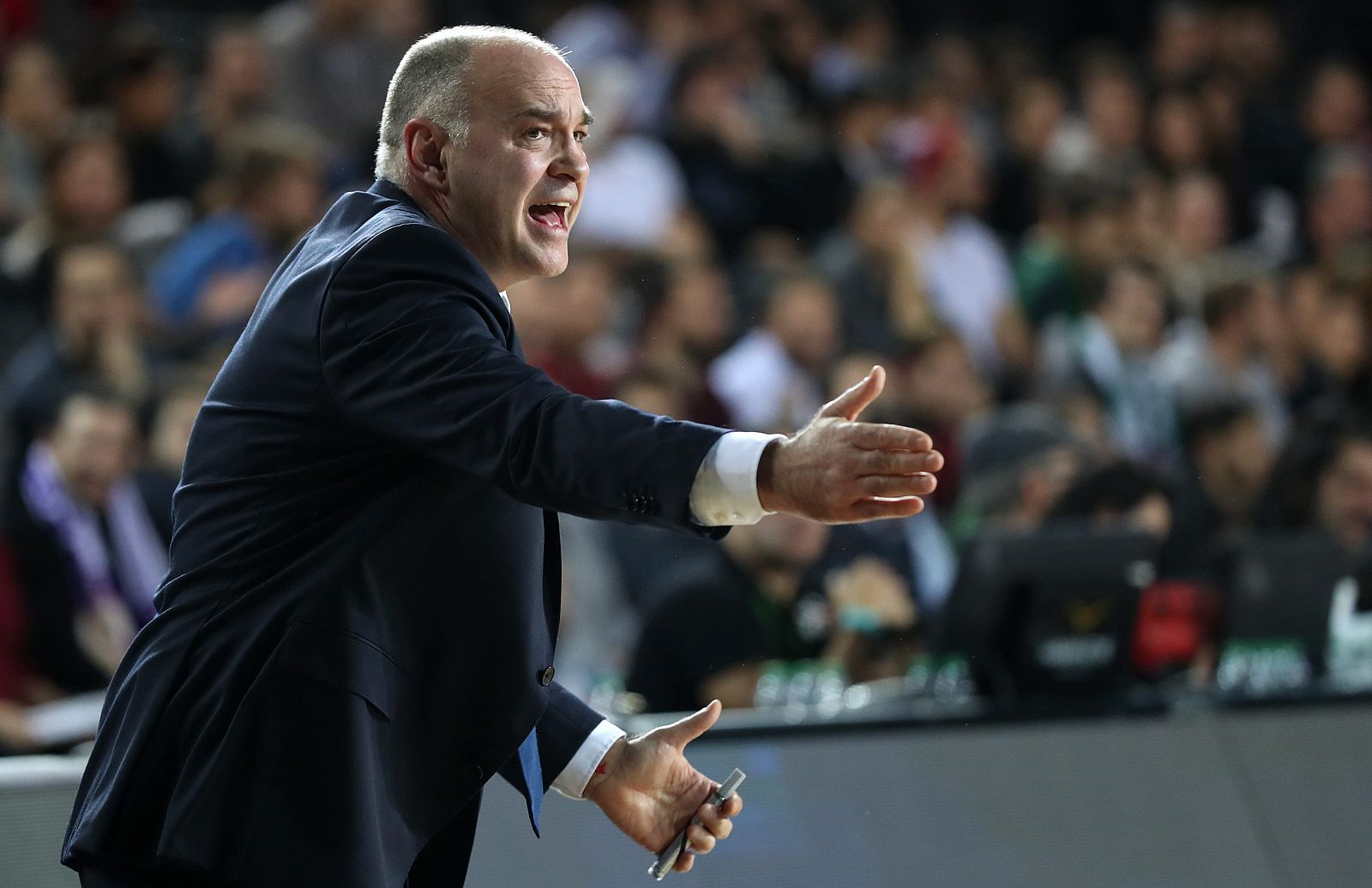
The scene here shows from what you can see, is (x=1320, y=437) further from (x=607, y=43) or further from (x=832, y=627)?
(x=607, y=43)

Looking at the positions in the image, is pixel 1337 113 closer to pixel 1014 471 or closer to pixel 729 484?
pixel 1014 471

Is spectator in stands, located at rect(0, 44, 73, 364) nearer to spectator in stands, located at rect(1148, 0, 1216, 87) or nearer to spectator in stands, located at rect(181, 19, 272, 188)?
spectator in stands, located at rect(181, 19, 272, 188)

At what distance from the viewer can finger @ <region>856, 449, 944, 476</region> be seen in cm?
151

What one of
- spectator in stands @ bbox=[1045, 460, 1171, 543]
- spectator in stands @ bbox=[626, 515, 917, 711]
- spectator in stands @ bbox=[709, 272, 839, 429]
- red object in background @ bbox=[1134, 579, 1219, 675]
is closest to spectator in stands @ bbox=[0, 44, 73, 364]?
spectator in stands @ bbox=[709, 272, 839, 429]

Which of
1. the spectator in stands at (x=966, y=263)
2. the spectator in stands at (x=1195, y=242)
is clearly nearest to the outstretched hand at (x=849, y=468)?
the spectator in stands at (x=966, y=263)

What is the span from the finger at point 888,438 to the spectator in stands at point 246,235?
432cm

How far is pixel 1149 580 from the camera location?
3971 millimetres

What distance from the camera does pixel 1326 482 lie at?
5.24 metres

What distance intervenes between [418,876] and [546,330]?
12.6 feet

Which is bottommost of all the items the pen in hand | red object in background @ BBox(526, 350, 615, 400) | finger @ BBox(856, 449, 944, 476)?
red object in background @ BBox(526, 350, 615, 400)

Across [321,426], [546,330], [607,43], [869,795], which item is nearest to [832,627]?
[869,795]

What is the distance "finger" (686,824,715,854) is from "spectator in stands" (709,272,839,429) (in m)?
3.85

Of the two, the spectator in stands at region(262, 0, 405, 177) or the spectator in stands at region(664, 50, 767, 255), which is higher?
the spectator in stands at region(262, 0, 405, 177)

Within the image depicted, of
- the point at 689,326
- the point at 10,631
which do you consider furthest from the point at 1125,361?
the point at 10,631
